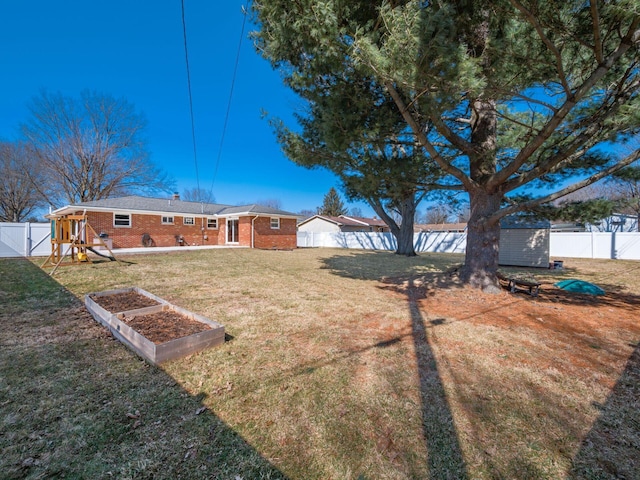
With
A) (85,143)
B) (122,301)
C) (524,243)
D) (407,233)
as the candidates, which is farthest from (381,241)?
(85,143)

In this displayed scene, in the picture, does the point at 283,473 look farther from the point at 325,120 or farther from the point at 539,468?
the point at 325,120

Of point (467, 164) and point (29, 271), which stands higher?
point (467, 164)

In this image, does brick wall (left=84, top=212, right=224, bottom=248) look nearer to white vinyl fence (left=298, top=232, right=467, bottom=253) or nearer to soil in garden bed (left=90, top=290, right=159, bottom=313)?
white vinyl fence (left=298, top=232, right=467, bottom=253)

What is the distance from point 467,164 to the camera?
750 cm

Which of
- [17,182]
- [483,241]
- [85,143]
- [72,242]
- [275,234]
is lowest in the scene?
[72,242]

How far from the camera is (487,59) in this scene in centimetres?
449

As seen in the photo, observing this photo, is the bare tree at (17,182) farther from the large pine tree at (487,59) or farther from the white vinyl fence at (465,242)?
the large pine tree at (487,59)

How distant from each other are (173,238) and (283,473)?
59.5 ft

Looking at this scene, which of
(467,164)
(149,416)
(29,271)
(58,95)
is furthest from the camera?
(58,95)

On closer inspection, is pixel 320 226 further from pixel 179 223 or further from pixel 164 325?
pixel 164 325

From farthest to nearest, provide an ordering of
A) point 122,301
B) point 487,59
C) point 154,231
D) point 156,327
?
1. point 154,231
2. point 122,301
3. point 487,59
4. point 156,327

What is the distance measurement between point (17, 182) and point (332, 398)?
3035 centimetres

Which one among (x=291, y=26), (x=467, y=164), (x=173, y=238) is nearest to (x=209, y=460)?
(x=291, y=26)

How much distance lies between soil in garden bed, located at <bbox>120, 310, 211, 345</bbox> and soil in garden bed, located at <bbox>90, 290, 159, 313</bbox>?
0.56 metres
